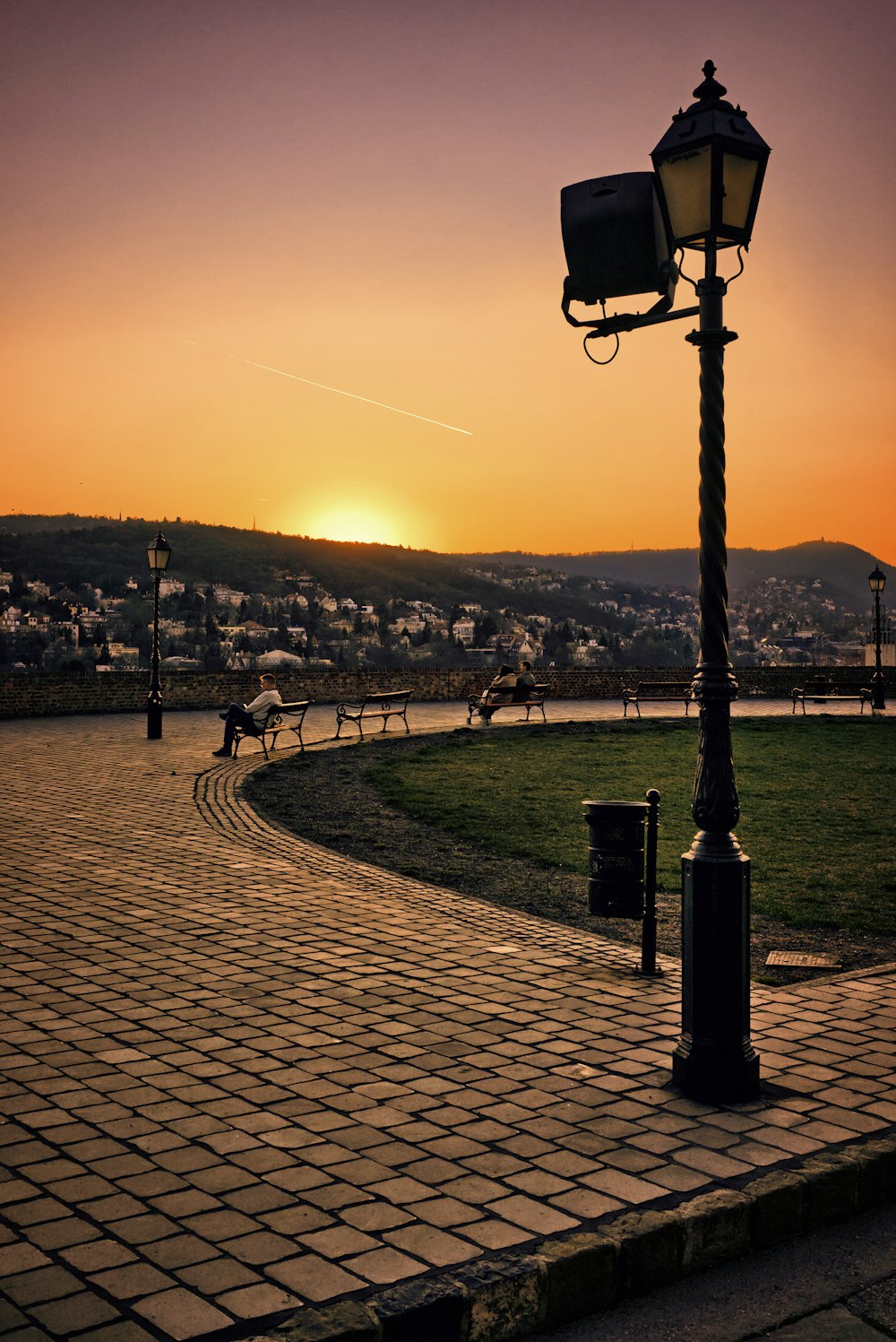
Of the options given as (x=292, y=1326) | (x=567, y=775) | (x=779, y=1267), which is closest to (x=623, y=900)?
(x=779, y=1267)

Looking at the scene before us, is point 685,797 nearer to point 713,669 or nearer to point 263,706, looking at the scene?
point 263,706

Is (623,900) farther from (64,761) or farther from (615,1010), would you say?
(64,761)

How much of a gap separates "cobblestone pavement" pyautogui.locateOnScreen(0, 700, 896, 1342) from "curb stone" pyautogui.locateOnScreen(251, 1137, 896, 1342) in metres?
0.09

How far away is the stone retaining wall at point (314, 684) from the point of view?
90.4 feet

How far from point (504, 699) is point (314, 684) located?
31.4ft

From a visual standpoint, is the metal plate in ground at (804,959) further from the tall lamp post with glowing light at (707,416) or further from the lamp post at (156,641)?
the lamp post at (156,641)

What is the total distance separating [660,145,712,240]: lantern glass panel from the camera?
4559mm

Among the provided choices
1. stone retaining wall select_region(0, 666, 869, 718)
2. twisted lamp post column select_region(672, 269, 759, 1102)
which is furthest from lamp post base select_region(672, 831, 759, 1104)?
stone retaining wall select_region(0, 666, 869, 718)

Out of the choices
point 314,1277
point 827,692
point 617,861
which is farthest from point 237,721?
point 827,692

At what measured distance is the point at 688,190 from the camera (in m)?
4.63

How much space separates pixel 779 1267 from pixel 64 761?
48.1 ft

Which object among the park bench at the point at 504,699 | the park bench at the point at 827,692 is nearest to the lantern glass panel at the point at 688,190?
the park bench at the point at 504,699

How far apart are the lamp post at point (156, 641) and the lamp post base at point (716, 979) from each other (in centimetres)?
1646

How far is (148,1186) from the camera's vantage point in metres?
3.47
